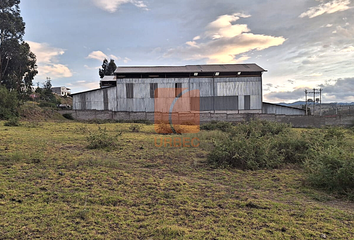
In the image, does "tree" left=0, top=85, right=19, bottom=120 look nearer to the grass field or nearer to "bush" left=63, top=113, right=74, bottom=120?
"bush" left=63, top=113, right=74, bottom=120

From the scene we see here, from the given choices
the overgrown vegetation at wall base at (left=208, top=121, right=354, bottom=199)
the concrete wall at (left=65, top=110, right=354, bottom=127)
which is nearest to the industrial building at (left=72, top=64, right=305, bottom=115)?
the concrete wall at (left=65, top=110, right=354, bottom=127)

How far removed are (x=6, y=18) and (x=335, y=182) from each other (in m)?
38.8

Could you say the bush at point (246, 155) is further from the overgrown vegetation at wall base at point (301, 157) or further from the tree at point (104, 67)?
the tree at point (104, 67)

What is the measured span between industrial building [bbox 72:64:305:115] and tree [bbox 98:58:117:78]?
2045cm

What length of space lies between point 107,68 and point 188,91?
87.6ft

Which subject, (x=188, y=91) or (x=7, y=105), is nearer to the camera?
(x=7, y=105)

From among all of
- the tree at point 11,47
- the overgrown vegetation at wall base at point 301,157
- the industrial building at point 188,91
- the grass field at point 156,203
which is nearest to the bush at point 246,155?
the overgrown vegetation at wall base at point 301,157

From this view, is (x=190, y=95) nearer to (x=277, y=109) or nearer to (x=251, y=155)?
(x=277, y=109)

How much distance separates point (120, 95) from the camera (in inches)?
1059

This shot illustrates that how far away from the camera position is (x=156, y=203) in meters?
3.94

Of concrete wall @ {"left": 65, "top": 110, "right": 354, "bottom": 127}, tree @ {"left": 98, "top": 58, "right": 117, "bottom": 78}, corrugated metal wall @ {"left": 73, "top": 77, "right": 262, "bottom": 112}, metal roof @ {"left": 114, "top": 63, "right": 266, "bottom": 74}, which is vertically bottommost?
concrete wall @ {"left": 65, "top": 110, "right": 354, "bottom": 127}

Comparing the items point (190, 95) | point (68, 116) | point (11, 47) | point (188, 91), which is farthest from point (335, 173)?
point (11, 47)

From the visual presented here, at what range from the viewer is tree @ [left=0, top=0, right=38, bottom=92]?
30.2 meters

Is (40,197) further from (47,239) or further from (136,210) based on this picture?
(136,210)
